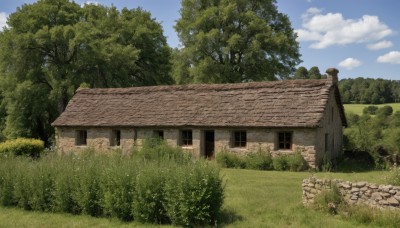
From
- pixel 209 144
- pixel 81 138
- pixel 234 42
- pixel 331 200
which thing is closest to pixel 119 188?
pixel 331 200

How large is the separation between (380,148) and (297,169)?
8.76 meters

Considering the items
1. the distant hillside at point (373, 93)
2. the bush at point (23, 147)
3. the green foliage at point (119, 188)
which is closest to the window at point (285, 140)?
the green foliage at point (119, 188)

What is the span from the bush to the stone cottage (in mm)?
3714

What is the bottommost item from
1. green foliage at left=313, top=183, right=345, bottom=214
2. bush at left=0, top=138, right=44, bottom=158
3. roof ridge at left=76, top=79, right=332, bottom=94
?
green foliage at left=313, top=183, right=345, bottom=214

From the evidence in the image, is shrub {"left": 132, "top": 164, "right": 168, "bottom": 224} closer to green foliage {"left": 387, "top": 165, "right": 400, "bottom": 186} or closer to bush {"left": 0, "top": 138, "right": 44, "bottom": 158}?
green foliage {"left": 387, "top": 165, "right": 400, "bottom": 186}

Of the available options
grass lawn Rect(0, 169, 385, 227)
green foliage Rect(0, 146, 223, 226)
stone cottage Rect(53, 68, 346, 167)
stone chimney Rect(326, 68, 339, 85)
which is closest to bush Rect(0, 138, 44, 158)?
stone cottage Rect(53, 68, 346, 167)

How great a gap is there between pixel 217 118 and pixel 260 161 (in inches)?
139

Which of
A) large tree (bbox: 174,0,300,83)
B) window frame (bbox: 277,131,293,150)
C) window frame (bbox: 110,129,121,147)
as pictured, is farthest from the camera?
large tree (bbox: 174,0,300,83)

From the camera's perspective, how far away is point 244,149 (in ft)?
69.4

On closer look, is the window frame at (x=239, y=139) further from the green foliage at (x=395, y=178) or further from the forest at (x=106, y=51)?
the forest at (x=106, y=51)

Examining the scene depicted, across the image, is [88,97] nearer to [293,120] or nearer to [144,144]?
[144,144]

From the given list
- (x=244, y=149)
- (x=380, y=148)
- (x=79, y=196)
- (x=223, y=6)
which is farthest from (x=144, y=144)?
(x=223, y=6)

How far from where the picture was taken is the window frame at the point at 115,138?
2478 cm

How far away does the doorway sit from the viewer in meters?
22.7
